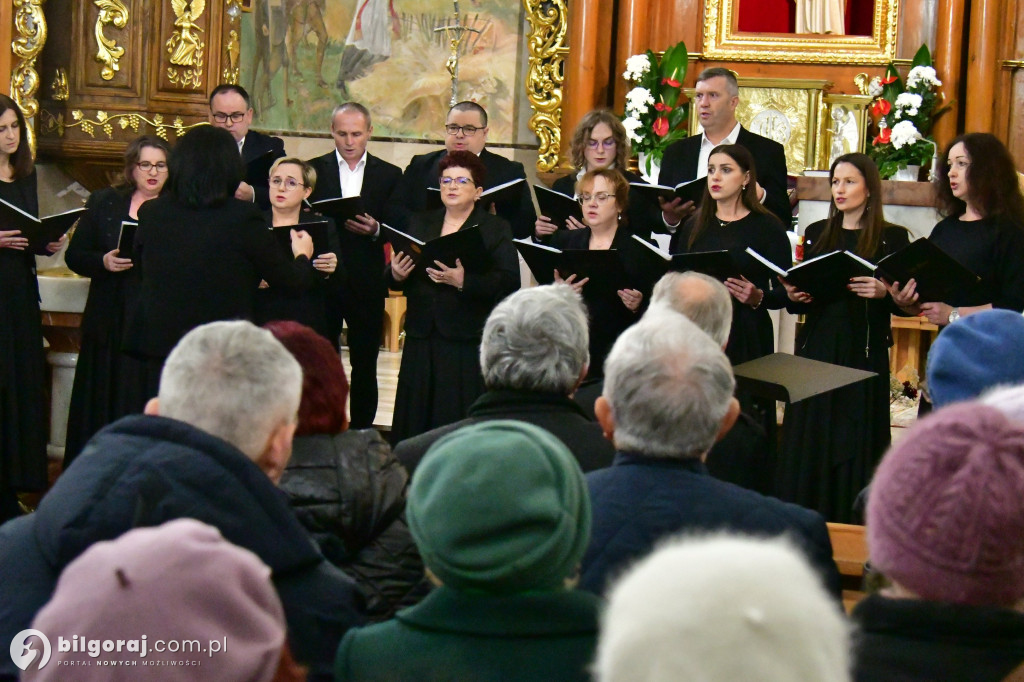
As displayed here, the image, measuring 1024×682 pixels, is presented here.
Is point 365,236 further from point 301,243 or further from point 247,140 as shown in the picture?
point 247,140

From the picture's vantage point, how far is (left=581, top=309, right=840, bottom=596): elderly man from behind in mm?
2207

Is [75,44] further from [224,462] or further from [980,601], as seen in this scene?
[980,601]

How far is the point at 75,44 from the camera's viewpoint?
782 centimetres

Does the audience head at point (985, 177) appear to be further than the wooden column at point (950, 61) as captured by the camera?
No

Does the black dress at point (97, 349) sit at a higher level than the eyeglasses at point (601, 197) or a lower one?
lower

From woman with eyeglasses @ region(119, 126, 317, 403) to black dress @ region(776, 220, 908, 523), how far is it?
2.16 metres

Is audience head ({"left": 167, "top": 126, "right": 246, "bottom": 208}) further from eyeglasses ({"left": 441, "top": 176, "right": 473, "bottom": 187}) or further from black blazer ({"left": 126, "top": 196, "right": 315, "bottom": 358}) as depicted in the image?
eyeglasses ({"left": 441, "top": 176, "right": 473, "bottom": 187})

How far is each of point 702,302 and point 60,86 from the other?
5539mm

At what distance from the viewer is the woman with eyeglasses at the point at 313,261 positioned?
538 centimetres

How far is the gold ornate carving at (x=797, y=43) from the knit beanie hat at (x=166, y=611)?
29.3ft

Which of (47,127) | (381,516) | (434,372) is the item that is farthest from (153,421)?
(47,127)

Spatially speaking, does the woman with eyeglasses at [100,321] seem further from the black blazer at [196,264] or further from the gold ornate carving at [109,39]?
the gold ornate carving at [109,39]

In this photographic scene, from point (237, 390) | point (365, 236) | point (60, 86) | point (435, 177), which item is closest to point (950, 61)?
point (435, 177)

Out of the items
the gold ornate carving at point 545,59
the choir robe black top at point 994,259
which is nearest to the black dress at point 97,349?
the choir robe black top at point 994,259
